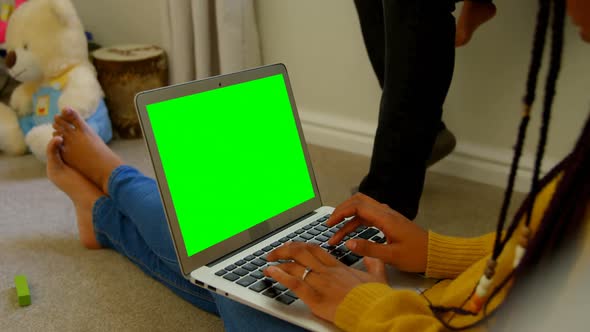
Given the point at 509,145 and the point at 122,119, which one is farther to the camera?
the point at 122,119

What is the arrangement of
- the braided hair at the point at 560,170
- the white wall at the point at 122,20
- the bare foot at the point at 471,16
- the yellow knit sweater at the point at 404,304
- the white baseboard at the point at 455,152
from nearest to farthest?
the braided hair at the point at 560,170 → the yellow knit sweater at the point at 404,304 → the bare foot at the point at 471,16 → the white baseboard at the point at 455,152 → the white wall at the point at 122,20

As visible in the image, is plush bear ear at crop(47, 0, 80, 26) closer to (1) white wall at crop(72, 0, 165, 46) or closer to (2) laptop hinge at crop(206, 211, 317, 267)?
(1) white wall at crop(72, 0, 165, 46)

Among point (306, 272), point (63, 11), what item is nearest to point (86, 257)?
point (306, 272)

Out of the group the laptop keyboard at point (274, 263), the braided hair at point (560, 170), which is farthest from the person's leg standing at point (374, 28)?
the braided hair at point (560, 170)

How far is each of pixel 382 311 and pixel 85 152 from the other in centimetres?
82

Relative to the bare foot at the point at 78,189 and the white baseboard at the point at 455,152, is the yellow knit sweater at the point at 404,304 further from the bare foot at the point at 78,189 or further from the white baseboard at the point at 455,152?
the white baseboard at the point at 455,152

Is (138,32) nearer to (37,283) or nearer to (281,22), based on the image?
(281,22)

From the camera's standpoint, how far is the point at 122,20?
2316 mm

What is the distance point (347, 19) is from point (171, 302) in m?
1.01

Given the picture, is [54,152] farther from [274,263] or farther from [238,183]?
[274,263]

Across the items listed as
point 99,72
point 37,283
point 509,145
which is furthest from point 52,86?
point 509,145

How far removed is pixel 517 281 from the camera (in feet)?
1.70

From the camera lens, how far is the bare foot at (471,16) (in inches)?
53.7

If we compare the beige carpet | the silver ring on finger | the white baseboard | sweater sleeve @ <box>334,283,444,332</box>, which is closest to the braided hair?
sweater sleeve @ <box>334,283,444,332</box>
